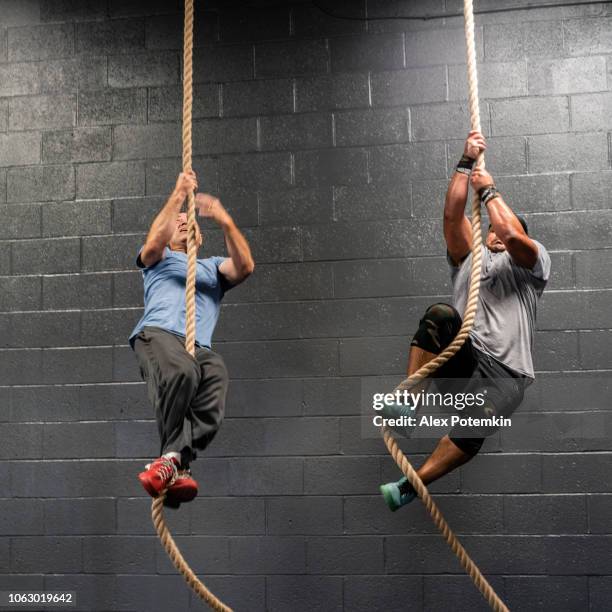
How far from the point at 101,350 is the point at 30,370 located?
0.37 metres

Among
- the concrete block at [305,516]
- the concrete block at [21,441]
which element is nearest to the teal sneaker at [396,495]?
the concrete block at [305,516]

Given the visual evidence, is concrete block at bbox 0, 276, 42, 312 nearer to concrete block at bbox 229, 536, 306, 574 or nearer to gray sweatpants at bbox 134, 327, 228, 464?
gray sweatpants at bbox 134, 327, 228, 464

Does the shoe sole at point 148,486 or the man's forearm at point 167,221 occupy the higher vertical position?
the man's forearm at point 167,221

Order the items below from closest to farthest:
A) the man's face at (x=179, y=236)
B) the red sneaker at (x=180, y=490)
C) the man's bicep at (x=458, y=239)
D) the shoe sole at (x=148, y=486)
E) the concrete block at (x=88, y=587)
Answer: the shoe sole at (x=148, y=486) < the red sneaker at (x=180, y=490) < the man's bicep at (x=458, y=239) < the man's face at (x=179, y=236) < the concrete block at (x=88, y=587)

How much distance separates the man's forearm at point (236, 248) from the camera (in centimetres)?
332

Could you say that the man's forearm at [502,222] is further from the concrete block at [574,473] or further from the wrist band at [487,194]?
the concrete block at [574,473]

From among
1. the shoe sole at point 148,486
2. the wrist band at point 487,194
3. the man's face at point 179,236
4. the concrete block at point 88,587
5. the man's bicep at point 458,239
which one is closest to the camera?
the shoe sole at point 148,486

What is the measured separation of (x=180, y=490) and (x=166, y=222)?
993 mm

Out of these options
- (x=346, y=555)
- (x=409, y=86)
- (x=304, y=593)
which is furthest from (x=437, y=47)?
(x=304, y=593)

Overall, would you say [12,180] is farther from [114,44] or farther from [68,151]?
[114,44]

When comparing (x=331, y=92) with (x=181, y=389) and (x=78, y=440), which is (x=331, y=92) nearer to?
(x=181, y=389)

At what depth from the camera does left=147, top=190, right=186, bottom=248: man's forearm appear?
321 cm

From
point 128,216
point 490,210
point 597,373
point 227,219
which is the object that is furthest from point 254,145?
point 597,373

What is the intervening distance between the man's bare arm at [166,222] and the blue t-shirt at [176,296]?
2.7 inches
